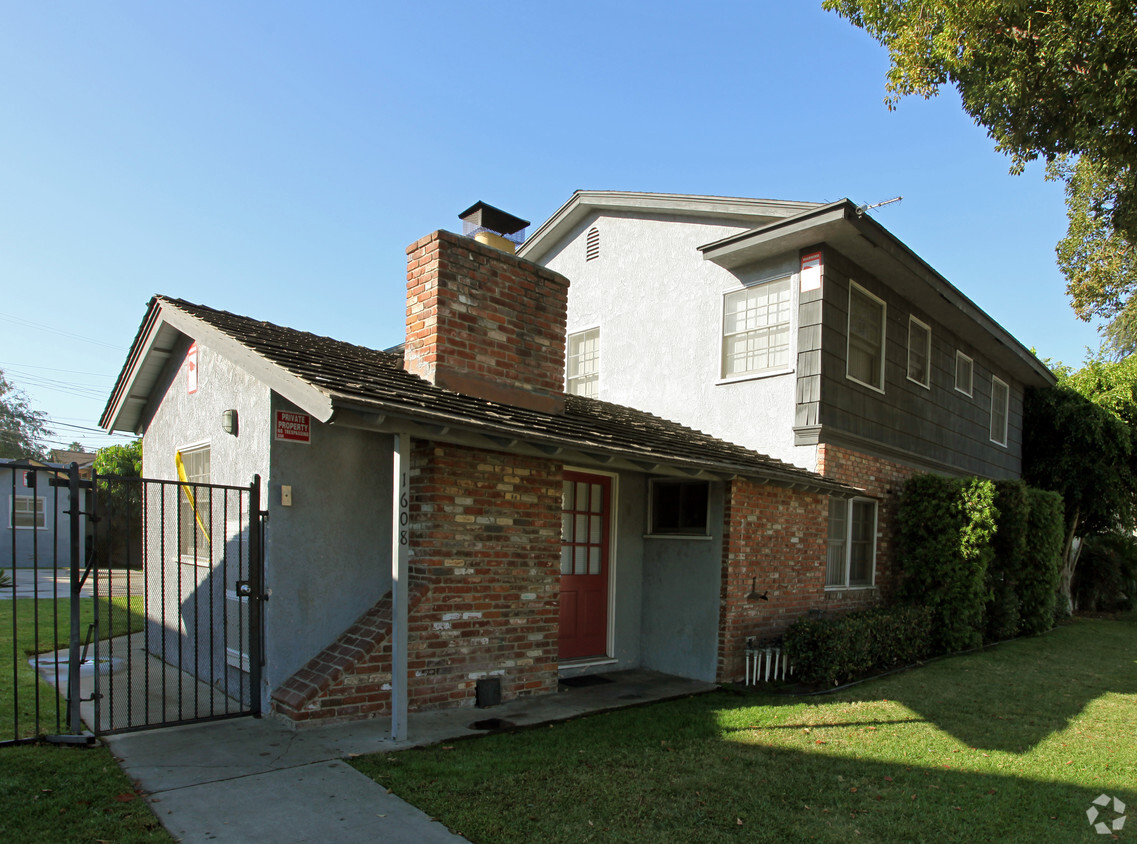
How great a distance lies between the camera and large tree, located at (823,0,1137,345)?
24.8 ft

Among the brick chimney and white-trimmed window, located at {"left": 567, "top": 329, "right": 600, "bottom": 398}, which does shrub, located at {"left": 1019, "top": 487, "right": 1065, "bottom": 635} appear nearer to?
white-trimmed window, located at {"left": 567, "top": 329, "right": 600, "bottom": 398}

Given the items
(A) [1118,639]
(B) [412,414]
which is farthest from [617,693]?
(A) [1118,639]

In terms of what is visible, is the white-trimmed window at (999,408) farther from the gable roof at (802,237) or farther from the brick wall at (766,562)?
the brick wall at (766,562)

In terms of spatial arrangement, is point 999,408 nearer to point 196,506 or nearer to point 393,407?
point 393,407

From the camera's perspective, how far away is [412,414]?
17.4 ft

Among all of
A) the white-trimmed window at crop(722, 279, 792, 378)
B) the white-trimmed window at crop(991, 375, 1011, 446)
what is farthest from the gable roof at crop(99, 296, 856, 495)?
the white-trimmed window at crop(991, 375, 1011, 446)

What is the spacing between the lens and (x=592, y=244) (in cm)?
1393

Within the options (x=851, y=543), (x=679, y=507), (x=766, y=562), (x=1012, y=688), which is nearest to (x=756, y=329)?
(x=679, y=507)

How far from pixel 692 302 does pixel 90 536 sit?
894cm

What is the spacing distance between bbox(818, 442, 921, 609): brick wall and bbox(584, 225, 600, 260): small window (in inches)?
239

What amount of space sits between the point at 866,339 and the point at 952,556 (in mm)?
3546

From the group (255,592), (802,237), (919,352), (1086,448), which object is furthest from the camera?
(1086,448)

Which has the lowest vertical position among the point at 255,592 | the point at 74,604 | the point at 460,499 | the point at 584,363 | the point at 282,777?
the point at 282,777

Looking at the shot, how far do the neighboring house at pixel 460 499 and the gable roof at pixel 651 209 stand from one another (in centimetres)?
338
